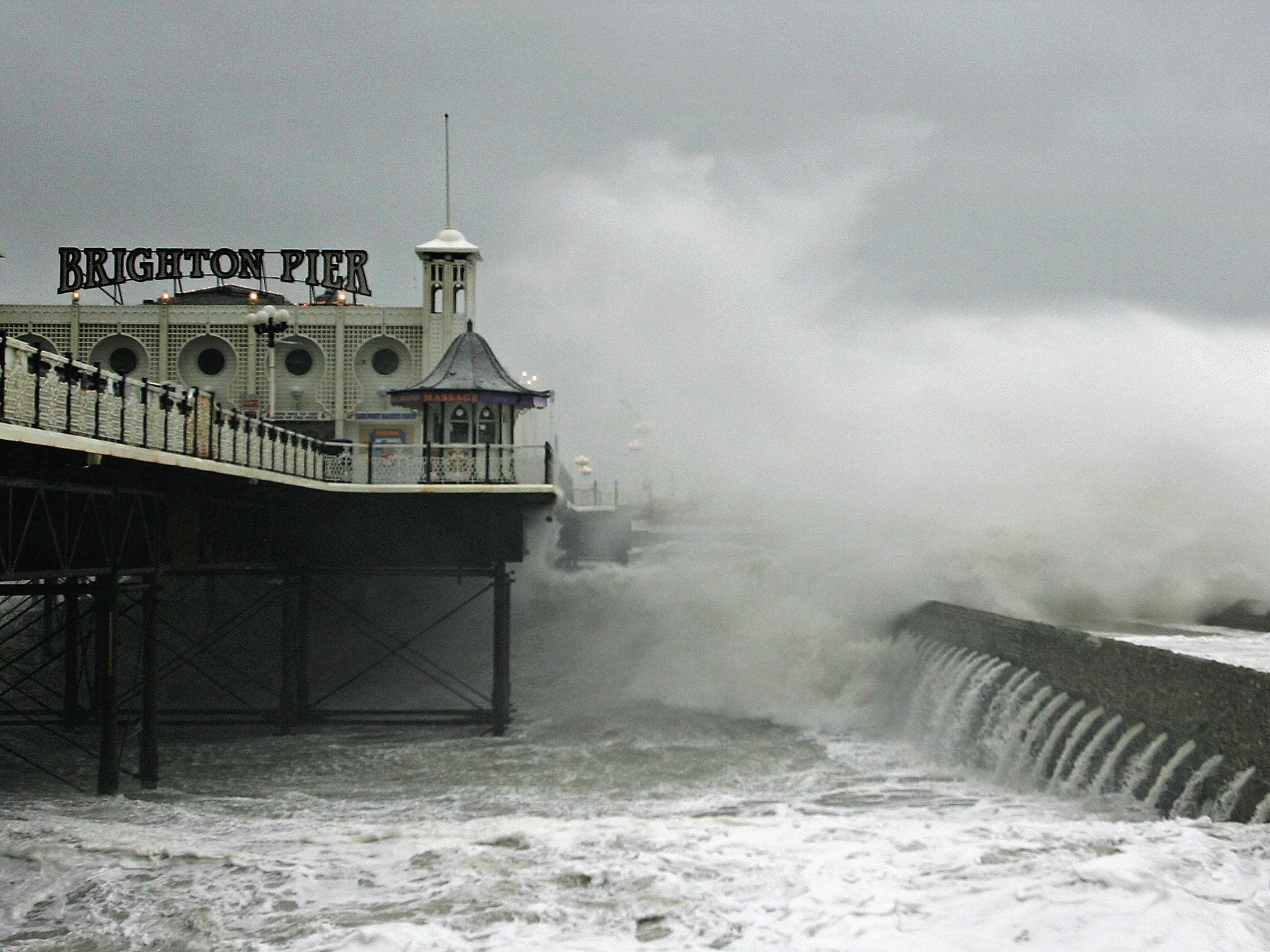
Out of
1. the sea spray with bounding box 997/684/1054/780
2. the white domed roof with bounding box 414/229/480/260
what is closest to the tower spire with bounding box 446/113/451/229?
the white domed roof with bounding box 414/229/480/260

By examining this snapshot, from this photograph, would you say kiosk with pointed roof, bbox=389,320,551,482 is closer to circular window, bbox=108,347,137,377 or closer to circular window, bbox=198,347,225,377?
circular window, bbox=198,347,225,377

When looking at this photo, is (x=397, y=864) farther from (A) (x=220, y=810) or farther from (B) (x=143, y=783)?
(B) (x=143, y=783)

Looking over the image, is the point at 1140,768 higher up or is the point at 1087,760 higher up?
the point at 1140,768

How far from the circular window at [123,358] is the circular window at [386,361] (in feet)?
23.3

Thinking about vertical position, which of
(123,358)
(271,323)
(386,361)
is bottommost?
(271,323)

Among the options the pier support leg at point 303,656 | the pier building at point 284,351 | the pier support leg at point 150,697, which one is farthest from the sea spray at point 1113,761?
the pier building at point 284,351

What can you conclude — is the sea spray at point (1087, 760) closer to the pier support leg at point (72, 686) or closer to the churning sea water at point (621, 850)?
the churning sea water at point (621, 850)

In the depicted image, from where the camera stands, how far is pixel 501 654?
28266 mm

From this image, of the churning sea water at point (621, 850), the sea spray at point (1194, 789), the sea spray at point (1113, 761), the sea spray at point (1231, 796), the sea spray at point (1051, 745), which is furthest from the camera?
the sea spray at point (1051, 745)

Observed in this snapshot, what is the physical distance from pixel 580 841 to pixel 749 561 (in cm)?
2356

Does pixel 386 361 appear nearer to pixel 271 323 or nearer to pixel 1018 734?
pixel 271 323

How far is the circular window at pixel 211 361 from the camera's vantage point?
41.4 metres

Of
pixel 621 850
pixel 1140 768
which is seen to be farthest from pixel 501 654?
pixel 1140 768

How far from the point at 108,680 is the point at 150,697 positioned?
80.6 inches
